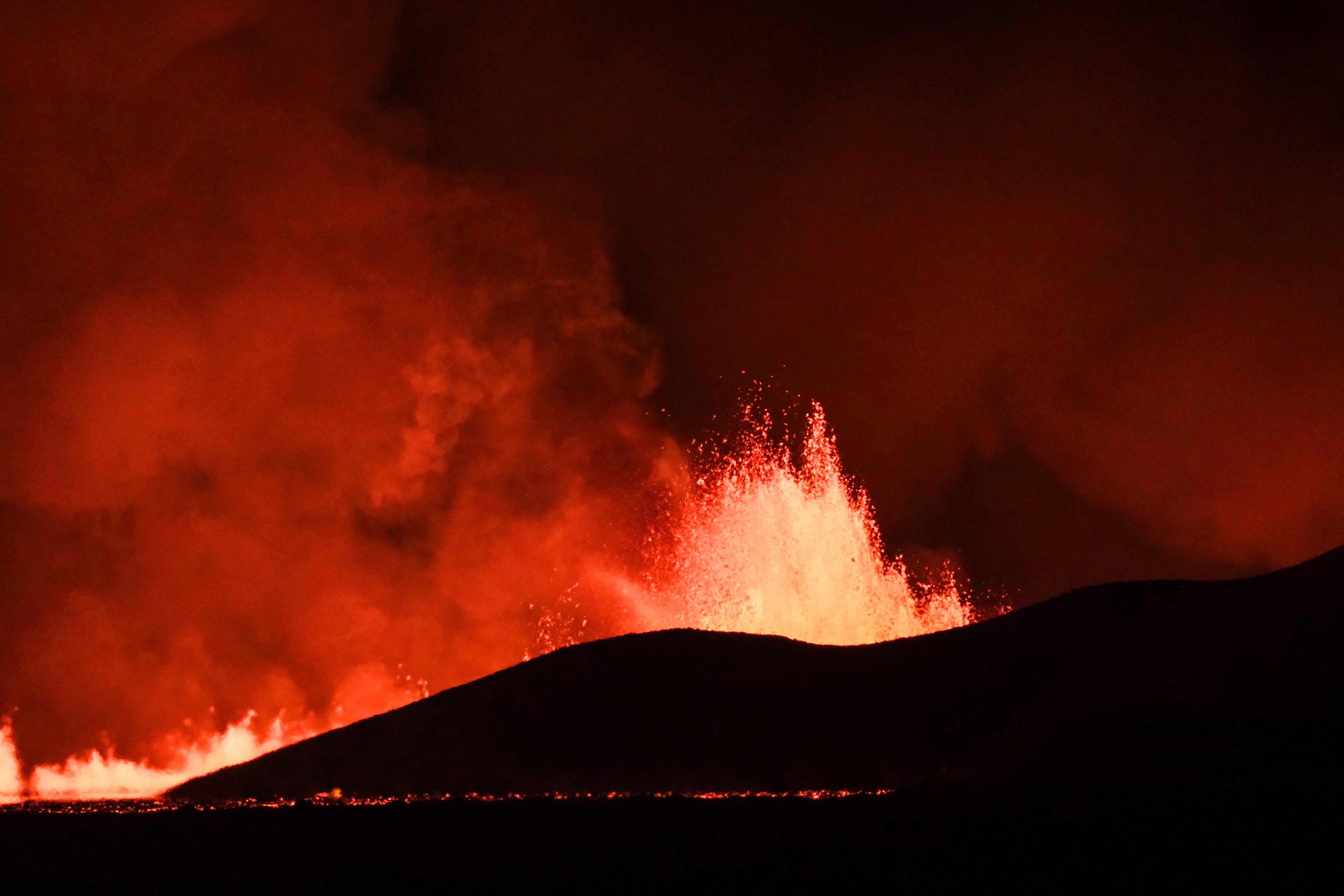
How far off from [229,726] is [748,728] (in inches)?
1544

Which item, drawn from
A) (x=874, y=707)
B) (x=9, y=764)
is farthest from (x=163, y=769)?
(x=874, y=707)

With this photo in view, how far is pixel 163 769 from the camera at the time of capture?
177ft

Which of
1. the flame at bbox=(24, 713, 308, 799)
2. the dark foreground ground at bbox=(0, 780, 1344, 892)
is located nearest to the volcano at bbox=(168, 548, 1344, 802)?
the dark foreground ground at bbox=(0, 780, 1344, 892)

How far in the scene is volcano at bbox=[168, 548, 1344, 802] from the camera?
20984mm

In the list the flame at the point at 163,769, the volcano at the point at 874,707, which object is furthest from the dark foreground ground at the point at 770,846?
the flame at the point at 163,769

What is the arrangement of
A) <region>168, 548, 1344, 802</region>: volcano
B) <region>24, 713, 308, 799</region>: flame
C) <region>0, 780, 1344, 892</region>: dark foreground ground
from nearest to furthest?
<region>0, 780, 1344, 892</region>: dark foreground ground
<region>168, 548, 1344, 802</region>: volcano
<region>24, 713, 308, 799</region>: flame

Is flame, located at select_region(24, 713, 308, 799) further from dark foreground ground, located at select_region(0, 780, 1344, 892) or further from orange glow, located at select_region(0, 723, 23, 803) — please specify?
dark foreground ground, located at select_region(0, 780, 1344, 892)

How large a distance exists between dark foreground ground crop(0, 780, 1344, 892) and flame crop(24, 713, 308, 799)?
1285 inches

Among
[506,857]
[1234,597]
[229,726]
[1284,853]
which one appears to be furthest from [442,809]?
[229,726]

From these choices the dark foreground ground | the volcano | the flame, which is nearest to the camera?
the dark foreground ground

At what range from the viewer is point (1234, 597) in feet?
90.1

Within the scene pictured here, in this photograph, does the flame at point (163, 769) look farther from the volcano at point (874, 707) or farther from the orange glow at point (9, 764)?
the volcano at point (874, 707)

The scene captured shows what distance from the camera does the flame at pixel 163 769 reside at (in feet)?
164

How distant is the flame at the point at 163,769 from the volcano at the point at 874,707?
2153cm
